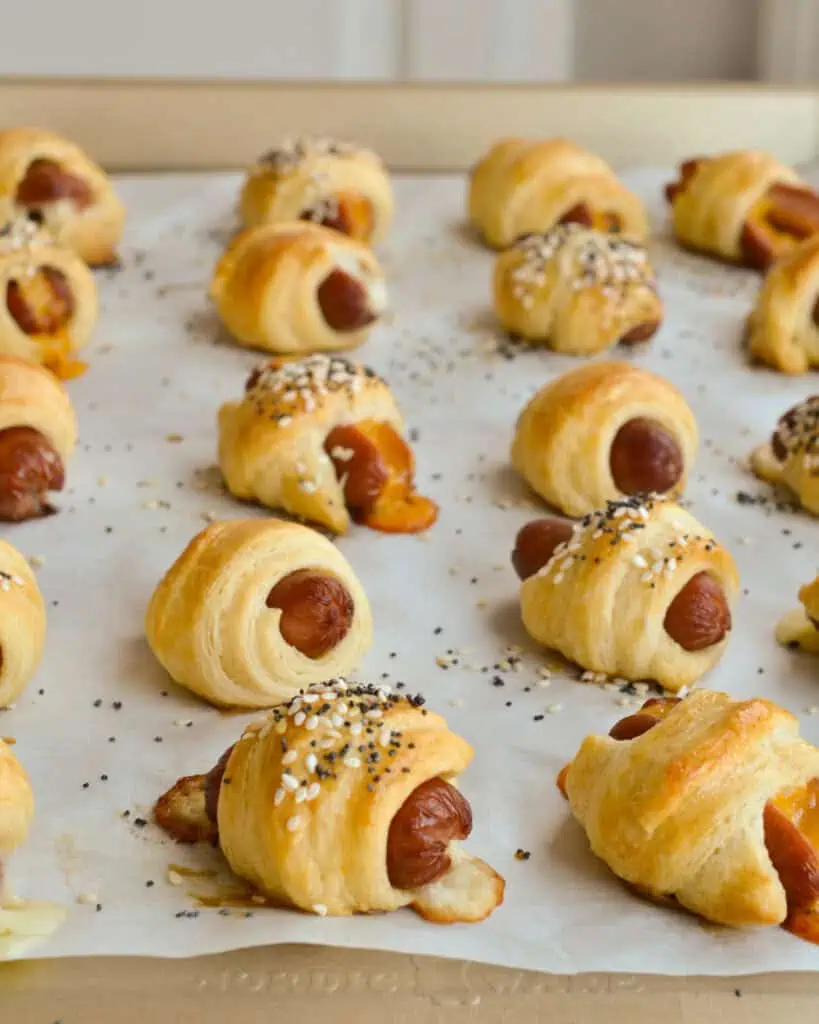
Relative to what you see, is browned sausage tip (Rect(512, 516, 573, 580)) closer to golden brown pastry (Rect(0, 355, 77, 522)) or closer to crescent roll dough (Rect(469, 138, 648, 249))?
golden brown pastry (Rect(0, 355, 77, 522))

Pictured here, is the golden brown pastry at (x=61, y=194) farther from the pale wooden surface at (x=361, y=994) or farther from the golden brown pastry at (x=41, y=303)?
the pale wooden surface at (x=361, y=994)

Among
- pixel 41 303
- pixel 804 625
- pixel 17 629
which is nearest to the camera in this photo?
pixel 17 629

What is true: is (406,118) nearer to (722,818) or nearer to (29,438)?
(29,438)

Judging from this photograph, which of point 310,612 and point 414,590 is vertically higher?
point 310,612

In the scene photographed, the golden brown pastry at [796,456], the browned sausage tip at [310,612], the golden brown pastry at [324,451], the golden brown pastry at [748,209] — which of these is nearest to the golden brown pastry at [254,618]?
the browned sausage tip at [310,612]

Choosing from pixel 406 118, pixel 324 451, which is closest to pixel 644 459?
pixel 324 451

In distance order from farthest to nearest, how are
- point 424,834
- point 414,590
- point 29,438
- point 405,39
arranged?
point 405,39 < point 29,438 < point 414,590 < point 424,834

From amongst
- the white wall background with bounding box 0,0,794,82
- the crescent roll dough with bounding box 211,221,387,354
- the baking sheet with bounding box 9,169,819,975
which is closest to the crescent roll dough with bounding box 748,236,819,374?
the baking sheet with bounding box 9,169,819,975
